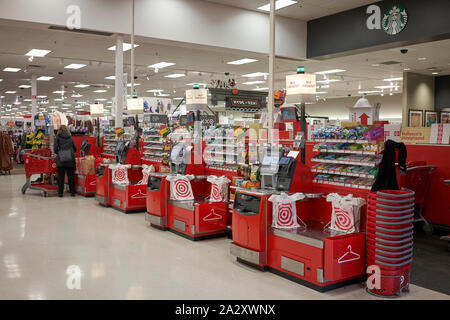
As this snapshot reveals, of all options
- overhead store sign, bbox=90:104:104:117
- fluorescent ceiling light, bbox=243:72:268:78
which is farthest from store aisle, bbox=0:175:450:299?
fluorescent ceiling light, bbox=243:72:268:78

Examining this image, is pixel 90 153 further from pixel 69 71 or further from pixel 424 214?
pixel 424 214

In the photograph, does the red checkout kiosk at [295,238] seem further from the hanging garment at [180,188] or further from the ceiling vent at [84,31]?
the ceiling vent at [84,31]

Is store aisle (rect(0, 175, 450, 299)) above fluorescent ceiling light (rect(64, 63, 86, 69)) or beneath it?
beneath

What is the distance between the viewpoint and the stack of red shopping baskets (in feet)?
11.6

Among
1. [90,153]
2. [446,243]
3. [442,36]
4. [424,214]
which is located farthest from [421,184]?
[90,153]

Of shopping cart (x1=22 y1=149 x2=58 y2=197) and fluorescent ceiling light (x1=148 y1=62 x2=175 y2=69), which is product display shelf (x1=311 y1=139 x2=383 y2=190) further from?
fluorescent ceiling light (x1=148 y1=62 x2=175 y2=69)

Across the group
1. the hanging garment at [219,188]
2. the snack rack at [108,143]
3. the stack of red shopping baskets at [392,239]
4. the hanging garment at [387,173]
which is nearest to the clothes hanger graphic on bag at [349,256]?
the stack of red shopping baskets at [392,239]

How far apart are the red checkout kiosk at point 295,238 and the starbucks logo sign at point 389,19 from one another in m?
5.89

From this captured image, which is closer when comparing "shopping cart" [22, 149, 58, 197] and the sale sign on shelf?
the sale sign on shelf

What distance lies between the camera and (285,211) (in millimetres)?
4219

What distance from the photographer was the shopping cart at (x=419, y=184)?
19.1 feet

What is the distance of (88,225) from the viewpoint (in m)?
6.35

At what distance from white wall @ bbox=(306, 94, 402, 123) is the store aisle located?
63.7 feet
